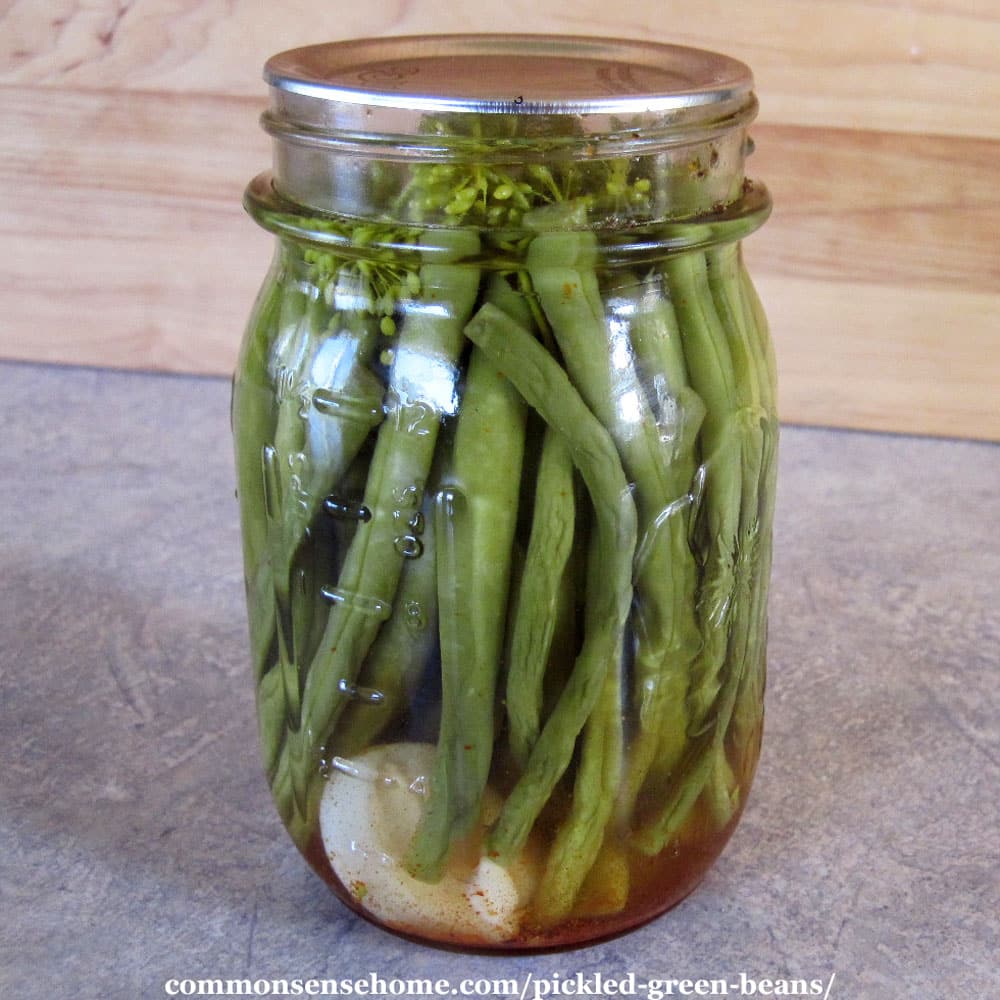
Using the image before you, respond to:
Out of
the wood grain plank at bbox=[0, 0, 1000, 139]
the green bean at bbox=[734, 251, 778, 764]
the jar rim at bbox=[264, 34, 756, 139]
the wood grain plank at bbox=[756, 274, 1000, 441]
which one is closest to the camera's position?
the jar rim at bbox=[264, 34, 756, 139]


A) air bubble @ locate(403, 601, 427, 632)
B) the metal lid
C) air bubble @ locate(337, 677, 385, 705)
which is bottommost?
air bubble @ locate(337, 677, 385, 705)

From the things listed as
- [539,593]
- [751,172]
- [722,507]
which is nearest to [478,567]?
[539,593]

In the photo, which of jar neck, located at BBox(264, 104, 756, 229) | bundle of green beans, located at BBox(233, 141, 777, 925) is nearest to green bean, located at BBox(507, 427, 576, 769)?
bundle of green beans, located at BBox(233, 141, 777, 925)

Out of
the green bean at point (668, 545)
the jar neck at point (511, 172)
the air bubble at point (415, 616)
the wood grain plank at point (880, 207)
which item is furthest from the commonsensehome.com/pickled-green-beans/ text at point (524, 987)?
the wood grain plank at point (880, 207)

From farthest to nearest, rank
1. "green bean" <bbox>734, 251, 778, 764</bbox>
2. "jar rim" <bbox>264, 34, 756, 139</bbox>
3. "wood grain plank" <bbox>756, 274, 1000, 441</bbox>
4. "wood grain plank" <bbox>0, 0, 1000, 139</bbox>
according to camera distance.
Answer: "wood grain plank" <bbox>756, 274, 1000, 441</bbox> < "wood grain plank" <bbox>0, 0, 1000, 139</bbox> < "green bean" <bbox>734, 251, 778, 764</bbox> < "jar rim" <bbox>264, 34, 756, 139</bbox>

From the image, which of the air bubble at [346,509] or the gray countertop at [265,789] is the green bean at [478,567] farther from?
the gray countertop at [265,789]

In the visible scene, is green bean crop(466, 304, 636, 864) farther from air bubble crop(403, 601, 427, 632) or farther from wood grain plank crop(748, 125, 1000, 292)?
wood grain plank crop(748, 125, 1000, 292)
